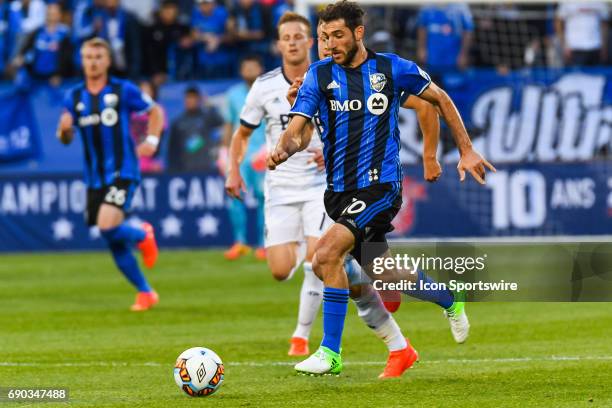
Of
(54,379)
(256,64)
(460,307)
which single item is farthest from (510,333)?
(256,64)

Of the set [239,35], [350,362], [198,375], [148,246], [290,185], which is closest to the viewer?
[198,375]

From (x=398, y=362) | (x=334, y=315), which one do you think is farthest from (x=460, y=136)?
(x=398, y=362)

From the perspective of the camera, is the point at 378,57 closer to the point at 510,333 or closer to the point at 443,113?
the point at 443,113

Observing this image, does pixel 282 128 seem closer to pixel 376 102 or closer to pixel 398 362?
pixel 376 102

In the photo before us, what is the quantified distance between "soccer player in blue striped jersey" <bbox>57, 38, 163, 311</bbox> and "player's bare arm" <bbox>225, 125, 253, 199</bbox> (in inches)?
117

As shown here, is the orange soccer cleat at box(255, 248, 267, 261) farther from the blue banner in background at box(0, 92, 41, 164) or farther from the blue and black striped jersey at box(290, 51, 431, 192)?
the blue and black striped jersey at box(290, 51, 431, 192)

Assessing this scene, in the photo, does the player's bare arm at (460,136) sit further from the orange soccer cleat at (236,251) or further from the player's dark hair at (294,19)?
the orange soccer cleat at (236,251)

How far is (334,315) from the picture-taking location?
25.6 feet

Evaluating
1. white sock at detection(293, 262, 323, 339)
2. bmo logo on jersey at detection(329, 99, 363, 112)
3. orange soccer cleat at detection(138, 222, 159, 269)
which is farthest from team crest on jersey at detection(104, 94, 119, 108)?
bmo logo on jersey at detection(329, 99, 363, 112)

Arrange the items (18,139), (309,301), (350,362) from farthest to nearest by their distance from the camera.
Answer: (18,139) < (309,301) < (350,362)

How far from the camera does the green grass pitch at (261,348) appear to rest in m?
7.43

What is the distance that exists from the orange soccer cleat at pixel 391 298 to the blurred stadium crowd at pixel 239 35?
10857mm

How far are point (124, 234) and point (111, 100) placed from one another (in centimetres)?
133

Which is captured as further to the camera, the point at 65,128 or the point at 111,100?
the point at 111,100
